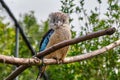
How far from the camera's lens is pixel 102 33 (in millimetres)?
2156

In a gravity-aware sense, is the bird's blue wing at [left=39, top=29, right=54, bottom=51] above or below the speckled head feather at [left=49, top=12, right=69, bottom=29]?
below

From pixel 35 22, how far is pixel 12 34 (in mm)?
5152

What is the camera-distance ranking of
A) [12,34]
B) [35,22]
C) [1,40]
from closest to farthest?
1. [1,40]
2. [12,34]
3. [35,22]

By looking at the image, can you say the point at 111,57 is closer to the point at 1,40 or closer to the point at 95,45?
the point at 95,45

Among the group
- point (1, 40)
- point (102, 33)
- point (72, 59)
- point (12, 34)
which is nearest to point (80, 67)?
point (72, 59)

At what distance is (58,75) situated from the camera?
429cm

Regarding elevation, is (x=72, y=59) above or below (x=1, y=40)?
above

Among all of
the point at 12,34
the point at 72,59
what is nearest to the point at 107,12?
the point at 72,59

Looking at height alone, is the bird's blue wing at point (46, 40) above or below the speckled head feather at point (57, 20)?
below

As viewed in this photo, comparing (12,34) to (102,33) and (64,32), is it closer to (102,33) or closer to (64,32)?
(64,32)

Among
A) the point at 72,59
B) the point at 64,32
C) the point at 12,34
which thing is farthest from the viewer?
the point at 12,34

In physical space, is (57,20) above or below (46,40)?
above

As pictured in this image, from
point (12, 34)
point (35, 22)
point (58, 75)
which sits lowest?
point (35, 22)

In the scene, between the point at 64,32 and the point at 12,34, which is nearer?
the point at 64,32
